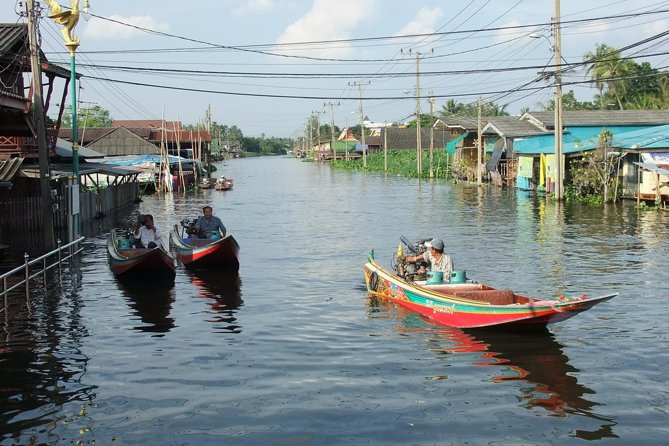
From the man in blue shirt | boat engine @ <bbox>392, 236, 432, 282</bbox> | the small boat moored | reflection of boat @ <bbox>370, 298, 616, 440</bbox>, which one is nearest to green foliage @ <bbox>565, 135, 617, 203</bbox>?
the man in blue shirt

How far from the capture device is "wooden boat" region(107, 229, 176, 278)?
1958 cm

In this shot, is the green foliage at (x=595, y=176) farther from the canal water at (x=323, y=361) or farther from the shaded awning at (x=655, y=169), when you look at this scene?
the canal water at (x=323, y=361)

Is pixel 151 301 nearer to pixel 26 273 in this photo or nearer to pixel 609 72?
pixel 26 273

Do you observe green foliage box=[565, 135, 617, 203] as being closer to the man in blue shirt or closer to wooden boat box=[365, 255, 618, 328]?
the man in blue shirt

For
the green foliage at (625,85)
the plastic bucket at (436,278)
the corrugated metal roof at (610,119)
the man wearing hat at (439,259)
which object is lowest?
the plastic bucket at (436,278)

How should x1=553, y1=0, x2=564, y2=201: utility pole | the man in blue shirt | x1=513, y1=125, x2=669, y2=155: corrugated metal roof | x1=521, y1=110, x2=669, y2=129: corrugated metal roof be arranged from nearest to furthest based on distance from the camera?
the man in blue shirt, x1=513, y1=125, x2=669, y2=155: corrugated metal roof, x1=553, y1=0, x2=564, y2=201: utility pole, x1=521, y1=110, x2=669, y2=129: corrugated metal roof

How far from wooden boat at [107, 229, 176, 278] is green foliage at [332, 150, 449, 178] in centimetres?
5321

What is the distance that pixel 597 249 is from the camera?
80.2ft

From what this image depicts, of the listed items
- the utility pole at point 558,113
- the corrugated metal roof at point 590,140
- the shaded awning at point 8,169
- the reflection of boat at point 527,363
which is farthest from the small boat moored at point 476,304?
the utility pole at point 558,113

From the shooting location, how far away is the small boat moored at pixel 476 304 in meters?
12.5

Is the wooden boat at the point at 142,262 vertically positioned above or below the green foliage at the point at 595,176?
below

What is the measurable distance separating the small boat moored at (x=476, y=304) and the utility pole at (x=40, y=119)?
11514mm

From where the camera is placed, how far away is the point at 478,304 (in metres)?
13.4

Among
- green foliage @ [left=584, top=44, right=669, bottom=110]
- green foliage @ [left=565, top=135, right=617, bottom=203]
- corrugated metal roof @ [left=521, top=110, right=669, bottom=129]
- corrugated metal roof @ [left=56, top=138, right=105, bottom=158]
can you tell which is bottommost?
green foliage @ [left=565, top=135, right=617, bottom=203]
